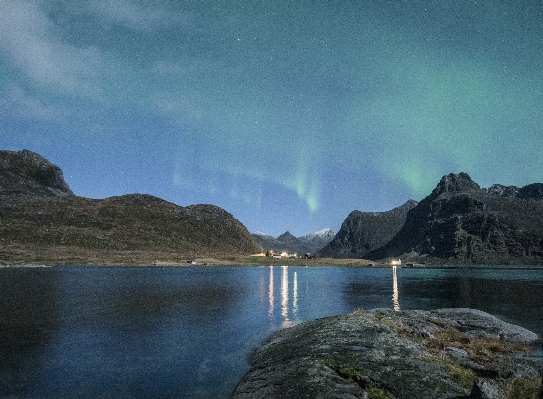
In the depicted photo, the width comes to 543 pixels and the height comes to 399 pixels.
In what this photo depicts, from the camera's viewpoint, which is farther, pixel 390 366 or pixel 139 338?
pixel 139 338

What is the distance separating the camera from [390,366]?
61.5 feet

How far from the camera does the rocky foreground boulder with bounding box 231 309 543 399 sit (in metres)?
15.7

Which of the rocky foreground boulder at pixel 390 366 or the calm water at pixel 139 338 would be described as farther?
the calm water at pixel 139 338

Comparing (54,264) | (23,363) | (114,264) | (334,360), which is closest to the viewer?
(334,360)

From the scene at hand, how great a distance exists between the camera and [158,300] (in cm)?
6469

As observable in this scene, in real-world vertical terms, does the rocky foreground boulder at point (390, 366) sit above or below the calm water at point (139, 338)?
above

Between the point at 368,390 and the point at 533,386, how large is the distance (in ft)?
21.7

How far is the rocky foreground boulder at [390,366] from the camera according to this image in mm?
15703

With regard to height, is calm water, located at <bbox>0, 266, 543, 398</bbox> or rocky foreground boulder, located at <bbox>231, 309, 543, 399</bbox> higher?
rocky foreground boulder, located at <bbox>231, 309, 543, 399</bbox>

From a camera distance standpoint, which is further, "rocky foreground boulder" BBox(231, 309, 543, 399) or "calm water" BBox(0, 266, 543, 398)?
"calm water" BBox(0, 266, 543, 398)

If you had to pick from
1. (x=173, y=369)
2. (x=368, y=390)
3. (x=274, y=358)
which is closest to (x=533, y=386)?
(x=368, y=390)

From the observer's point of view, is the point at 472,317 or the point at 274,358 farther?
the point at 472,317

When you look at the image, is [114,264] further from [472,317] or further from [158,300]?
[472,317]

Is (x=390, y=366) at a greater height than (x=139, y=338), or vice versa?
(x=390, y=366)
